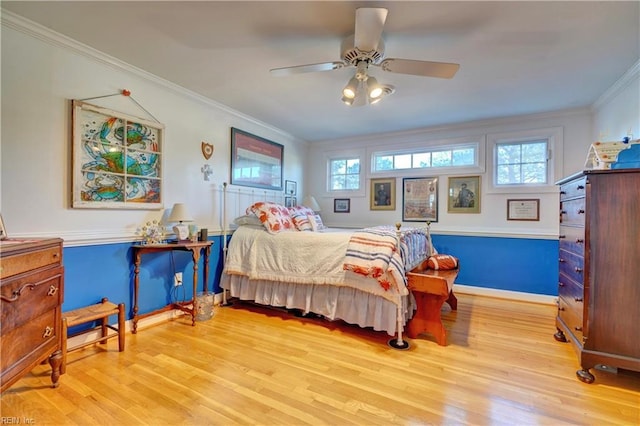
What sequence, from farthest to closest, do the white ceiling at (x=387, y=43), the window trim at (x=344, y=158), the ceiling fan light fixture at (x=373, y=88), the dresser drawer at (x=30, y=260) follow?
the window trim at (x=344, y=158)
the ceiling fan light fixture at (x=373, y=88)
the white ceiling at (x=387, y=43)
the dresser drawer at (x=30, y=260)

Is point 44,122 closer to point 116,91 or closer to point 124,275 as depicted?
point 116,91

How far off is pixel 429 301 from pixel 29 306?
2.62 metres

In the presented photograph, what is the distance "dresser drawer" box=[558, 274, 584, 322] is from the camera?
202 centimetres

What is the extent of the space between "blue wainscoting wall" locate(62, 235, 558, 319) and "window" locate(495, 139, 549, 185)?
0.77 m

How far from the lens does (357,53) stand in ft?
6.36

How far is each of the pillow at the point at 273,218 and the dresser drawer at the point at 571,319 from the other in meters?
2.55

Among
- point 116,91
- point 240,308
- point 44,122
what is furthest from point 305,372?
point 116,91

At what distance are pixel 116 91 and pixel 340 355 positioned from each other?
2841 mm

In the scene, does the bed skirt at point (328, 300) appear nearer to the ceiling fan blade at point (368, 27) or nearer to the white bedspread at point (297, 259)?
the white bedspread at point (297, 259)

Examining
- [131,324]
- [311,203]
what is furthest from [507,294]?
[131,324]

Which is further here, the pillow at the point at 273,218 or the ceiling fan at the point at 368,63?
the pillow at the point at 273,218

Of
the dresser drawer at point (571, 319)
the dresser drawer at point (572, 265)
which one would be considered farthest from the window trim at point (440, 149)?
the dresser drawer at point (571, 319)

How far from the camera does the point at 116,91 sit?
2.49 m

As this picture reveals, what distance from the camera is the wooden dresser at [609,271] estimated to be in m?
1.82
